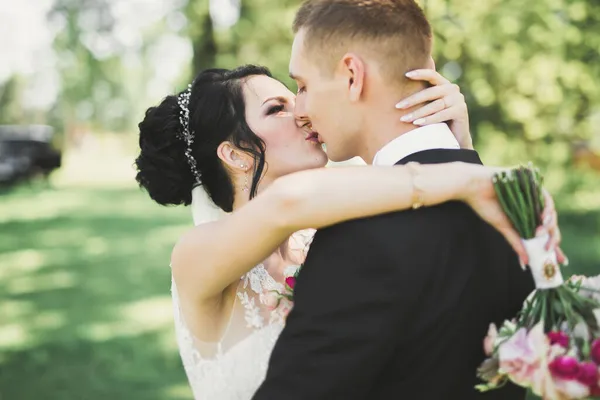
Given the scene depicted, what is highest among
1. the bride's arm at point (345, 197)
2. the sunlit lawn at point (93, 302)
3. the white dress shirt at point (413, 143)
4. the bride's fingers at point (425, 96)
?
the bride's fingers at point (425, 96)

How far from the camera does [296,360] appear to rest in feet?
6.16

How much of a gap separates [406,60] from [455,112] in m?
0.39

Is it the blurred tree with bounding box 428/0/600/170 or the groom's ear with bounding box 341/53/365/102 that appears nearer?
the groom's ear with bounding box 341/53/365/102

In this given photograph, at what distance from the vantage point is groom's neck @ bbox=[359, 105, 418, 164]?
7.17 feet

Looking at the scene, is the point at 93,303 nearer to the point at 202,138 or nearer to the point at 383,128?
the point at 202,138

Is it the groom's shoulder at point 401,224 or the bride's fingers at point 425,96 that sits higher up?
the bride's fingers at point 425,96

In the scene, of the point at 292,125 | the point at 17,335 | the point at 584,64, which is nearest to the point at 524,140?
the point at 584,64

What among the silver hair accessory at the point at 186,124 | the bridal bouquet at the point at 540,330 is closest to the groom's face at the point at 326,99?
the bridal bouquet at the point at 540,330

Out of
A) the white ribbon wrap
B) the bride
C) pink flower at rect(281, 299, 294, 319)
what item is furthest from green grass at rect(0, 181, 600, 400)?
the white ribbon wrap

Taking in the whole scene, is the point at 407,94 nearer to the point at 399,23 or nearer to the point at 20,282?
the point at 399,23

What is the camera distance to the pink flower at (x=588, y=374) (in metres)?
1.77

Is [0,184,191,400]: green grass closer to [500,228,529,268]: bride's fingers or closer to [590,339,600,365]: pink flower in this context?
[500,228,529,268]: bride's fingers

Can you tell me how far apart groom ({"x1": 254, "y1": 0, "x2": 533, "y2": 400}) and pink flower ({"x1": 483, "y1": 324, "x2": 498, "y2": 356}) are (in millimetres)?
60

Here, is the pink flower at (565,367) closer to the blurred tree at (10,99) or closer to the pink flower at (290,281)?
the pink flower at (290,281)
